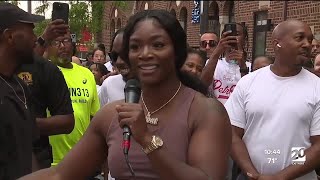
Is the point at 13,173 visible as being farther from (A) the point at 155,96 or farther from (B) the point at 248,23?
(B) the point at 248,23

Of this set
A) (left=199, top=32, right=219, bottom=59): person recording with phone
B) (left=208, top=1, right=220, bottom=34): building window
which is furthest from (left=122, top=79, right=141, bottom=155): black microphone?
(left=208, top=1, right=220, bottom=34): building window

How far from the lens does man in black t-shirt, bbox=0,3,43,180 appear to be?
3402 mm

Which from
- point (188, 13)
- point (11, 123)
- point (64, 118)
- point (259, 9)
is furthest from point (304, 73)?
point (188, 13)

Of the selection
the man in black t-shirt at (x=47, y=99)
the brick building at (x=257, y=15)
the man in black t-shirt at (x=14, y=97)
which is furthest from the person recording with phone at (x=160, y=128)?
the brick building at (x=257, y=15)

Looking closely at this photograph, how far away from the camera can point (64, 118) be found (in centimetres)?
454

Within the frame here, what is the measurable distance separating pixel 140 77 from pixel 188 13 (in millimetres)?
15741

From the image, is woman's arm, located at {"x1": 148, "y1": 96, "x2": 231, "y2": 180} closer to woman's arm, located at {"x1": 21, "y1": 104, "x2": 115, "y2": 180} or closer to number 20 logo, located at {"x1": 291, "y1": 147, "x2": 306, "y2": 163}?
woman's arm, located at {"x1": 21, "y1": 104, "x2": 115, "y2": 180}

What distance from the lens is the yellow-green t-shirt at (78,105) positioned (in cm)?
521

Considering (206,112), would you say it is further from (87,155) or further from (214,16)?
(214,16)

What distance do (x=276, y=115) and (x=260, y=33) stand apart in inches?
411

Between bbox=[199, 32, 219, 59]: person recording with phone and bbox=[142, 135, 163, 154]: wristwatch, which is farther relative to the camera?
bbox=[199, 32, 219, 59]: person recording with phone

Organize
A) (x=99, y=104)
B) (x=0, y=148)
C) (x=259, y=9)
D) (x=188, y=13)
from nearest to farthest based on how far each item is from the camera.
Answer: (x=0, y=148), (x=99, y=104), (x=259, y=9), (x=188, y=13)

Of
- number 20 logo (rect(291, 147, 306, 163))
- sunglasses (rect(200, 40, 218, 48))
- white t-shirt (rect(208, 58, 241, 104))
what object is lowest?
number 20 logo (rect(291, 147, 306, 163))

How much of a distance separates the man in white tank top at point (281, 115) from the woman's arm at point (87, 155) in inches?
68.8
